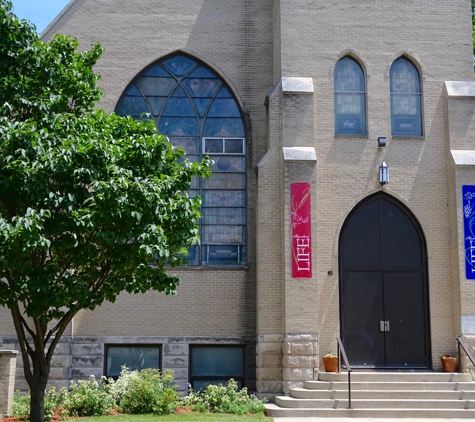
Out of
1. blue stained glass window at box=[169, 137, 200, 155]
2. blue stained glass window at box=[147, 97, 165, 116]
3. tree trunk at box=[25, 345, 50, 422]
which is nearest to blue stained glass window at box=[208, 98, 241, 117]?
blue stained glass window at box=[169, 137, 200, 155]

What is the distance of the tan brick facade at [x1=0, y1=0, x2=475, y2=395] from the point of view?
17.5 m

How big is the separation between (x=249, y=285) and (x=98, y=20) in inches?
312

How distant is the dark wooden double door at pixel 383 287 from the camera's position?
57.8 feet

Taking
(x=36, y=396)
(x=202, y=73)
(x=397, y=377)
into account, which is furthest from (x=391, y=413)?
(x=202, y=73)

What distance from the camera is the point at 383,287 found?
1791 centimetres

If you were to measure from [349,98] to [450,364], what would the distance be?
674 centimetres

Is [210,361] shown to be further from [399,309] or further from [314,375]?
[399,309]

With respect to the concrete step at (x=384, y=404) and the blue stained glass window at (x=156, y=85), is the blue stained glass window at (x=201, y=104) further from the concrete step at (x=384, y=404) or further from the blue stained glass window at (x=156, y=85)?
the concrete step at (x=384, y=404)

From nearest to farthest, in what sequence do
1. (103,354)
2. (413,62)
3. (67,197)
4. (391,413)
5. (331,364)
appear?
(67,197), (391,413), (331,364), (103,354), (413,62)

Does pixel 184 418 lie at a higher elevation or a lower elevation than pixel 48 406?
lower

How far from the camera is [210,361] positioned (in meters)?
18.7

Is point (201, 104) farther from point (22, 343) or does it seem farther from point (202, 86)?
point (22, 343)

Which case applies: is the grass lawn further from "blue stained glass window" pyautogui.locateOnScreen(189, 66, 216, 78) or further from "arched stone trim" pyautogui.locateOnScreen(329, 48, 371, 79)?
"blue stained glass window" pyautogui.locateOnScreen(189, 66, 216, 78)

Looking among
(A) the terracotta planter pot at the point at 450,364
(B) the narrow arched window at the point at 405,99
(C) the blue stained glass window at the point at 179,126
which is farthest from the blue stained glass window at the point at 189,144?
(A) the terracotta planter pot at the point at 450,364
